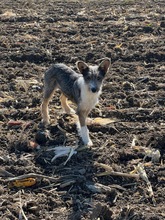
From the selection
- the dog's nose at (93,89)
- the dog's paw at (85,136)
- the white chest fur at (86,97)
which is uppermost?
the dog's nose at (93,89)

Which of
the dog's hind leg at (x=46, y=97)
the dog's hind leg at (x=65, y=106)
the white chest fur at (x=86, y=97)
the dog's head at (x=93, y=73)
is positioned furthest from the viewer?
the dog's hind leg at (x=65, y=106)

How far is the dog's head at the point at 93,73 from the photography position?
7.87m

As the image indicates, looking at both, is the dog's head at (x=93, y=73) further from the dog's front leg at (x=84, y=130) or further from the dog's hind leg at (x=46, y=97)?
the dog's hind leg at (x=46, y=97)

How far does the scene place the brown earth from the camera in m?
6.43

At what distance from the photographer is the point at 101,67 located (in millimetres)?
8102

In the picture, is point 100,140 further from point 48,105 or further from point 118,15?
point 118,15

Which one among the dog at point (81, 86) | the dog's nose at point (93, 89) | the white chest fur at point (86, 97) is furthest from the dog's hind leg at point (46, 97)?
the dog's nose at point (93, 89)

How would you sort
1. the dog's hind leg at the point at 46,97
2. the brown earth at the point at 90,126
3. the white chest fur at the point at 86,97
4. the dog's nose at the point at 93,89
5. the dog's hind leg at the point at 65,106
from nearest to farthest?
the brown earth at the point at 90,126
the dog's nose at the point at 93,89
the white chest fur at the point at 86,97
the dog's hind leg at the point at 46,97
the dog's hind leg at the point at 65,106

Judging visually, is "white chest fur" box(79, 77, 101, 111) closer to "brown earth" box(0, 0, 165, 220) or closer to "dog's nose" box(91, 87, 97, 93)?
"dog's nose" box(91, 87, 97, 93)

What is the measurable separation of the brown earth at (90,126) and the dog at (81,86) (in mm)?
273

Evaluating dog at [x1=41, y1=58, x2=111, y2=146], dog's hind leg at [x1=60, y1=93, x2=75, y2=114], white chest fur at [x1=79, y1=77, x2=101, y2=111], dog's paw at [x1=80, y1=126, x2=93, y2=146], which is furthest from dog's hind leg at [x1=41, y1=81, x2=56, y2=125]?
dog's paw at [x1=80, y1=126, x2=93, y2=146]

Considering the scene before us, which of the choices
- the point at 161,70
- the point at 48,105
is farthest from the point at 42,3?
the point at 48,105

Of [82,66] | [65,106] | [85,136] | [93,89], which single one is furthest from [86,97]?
[65,106]

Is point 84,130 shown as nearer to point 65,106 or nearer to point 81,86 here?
point 81,86
